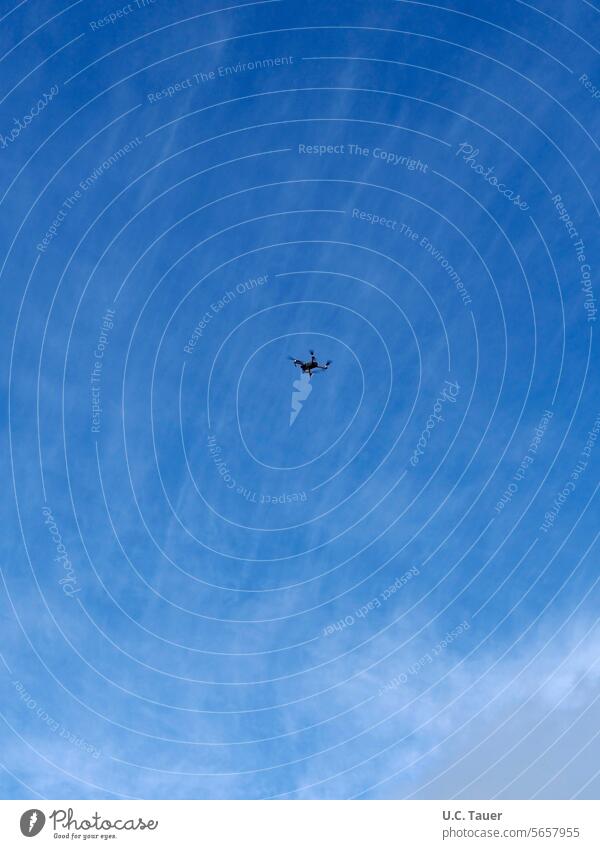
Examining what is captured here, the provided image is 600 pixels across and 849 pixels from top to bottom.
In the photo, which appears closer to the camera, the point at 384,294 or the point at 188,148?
the point at 188,148

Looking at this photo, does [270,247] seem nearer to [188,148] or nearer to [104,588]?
[188,148]

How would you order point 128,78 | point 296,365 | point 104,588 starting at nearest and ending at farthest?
1. point 128,78
2. point 104,588
3. point 296,365

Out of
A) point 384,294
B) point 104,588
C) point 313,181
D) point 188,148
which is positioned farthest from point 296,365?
point 104,588

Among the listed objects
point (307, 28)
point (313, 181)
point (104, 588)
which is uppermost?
point (307, 28)

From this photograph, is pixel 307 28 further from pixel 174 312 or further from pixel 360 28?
pixel 174 312

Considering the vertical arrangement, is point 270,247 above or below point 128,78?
below
